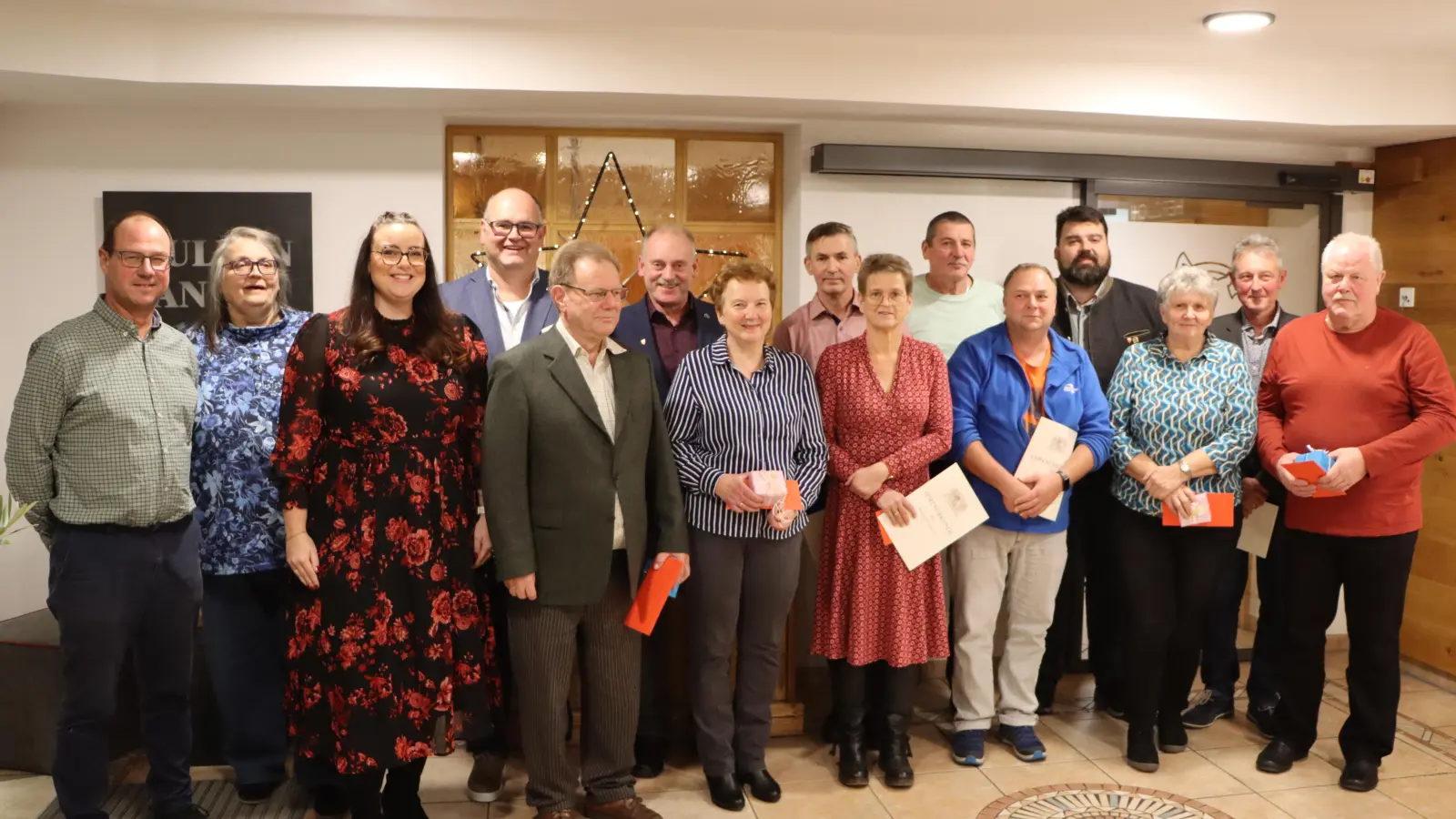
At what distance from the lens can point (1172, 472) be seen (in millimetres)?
3305

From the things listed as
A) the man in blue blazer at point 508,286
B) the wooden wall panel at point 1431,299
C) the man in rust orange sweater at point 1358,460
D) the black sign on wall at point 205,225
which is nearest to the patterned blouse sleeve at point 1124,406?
the man in rust orange sweater at point 1358,460

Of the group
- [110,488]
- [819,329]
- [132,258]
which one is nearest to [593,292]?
[819,329]

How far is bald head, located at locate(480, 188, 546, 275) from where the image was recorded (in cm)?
330

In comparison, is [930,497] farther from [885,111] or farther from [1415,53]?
[1415,53]

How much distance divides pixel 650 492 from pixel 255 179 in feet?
7.87

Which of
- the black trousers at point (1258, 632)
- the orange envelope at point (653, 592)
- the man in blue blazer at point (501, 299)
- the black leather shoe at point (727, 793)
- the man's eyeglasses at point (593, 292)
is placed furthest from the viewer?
the black trousers at point (1258, 632)

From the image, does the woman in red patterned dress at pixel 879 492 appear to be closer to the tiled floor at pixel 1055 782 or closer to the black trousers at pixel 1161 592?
the tiled floor at pixel 1055 782

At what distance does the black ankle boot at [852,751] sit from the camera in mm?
3371

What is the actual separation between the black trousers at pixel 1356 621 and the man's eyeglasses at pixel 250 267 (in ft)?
10.4

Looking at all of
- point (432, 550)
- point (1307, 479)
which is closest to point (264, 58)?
point (432, 550)

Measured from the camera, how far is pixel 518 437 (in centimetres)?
278

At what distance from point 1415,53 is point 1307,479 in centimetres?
219

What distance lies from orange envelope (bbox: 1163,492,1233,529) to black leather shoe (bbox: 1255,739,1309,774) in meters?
0.81

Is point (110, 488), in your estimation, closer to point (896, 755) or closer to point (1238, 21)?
point (896, 755)
